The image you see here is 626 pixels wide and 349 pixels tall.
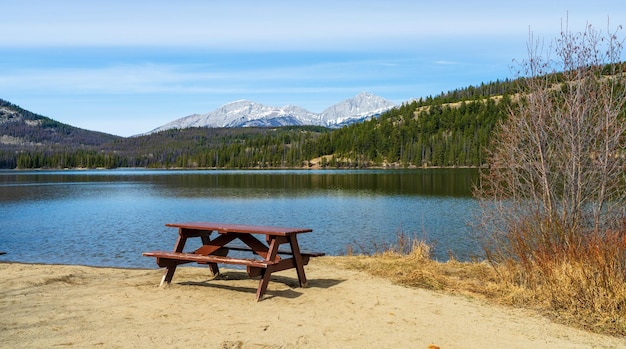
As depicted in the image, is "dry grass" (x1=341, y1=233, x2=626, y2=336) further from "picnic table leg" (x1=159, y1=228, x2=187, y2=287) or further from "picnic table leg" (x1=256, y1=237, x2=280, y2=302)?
"picnic table leg" (x1=159, y1=228, x2=187, y2=287)

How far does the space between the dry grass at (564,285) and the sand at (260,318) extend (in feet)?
1.78

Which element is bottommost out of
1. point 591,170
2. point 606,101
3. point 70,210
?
point 70,210

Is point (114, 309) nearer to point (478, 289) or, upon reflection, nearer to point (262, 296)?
point (262, 296)

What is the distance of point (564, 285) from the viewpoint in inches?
383

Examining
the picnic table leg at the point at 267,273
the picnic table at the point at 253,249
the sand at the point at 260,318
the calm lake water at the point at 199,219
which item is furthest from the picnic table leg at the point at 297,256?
the calm lake water at the point at 199,219

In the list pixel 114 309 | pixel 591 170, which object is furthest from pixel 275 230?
pixel 591 170

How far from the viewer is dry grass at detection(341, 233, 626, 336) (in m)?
8.95

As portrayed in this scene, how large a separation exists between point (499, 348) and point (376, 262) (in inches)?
284

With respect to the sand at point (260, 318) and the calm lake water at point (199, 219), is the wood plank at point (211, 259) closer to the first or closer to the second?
the sand at point (260, 318)

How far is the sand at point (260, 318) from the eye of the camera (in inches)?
301

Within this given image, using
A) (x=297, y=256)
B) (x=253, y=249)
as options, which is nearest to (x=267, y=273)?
(x=297, y=256)

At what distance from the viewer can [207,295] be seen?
35.1 feet

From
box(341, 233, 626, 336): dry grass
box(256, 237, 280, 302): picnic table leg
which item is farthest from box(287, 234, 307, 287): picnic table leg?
box(341, 233, 626, 336): dry grass

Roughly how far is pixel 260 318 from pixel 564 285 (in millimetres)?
5522
